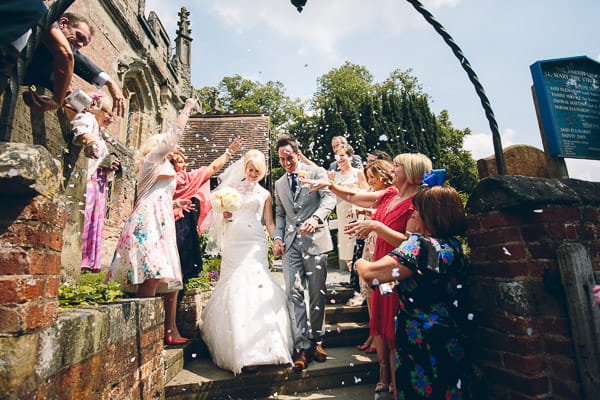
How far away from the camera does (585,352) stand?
1771 millimetres

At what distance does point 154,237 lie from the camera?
308 centimetres

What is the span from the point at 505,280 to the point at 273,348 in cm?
212

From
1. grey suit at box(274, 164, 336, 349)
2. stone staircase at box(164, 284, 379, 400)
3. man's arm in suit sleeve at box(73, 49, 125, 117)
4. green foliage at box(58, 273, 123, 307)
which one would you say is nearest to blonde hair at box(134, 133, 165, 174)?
man's arm in suit sleeve at box(73, 49, 125, 117)

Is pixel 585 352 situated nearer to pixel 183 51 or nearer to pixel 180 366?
pixel 180 366

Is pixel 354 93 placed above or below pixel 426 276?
above

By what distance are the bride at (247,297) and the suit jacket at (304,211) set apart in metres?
0.23

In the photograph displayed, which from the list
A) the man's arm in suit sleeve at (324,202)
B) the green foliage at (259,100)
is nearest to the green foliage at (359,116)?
the green foliage at (259,100)

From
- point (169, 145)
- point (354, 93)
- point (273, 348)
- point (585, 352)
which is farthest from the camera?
point (354, 93)

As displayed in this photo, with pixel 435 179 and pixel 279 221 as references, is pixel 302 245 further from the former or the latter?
pixel 435 179

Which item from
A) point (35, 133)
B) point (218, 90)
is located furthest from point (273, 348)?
point (218, 90)

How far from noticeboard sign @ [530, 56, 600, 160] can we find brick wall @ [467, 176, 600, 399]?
1.58 ft

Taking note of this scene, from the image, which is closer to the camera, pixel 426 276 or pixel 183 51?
pixel 426 276

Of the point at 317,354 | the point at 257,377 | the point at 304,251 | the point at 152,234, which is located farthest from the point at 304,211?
the point at 257,377

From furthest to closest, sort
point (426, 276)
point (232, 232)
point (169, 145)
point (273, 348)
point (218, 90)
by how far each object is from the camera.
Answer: point (218, 90) → point (232, 232) → point (169, 145) → point (273, 348) → point (426, 276)
